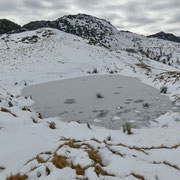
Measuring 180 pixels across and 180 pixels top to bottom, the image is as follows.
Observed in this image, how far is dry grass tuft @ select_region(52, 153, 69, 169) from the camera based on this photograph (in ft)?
9.44

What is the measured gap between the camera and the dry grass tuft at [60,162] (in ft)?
9.44

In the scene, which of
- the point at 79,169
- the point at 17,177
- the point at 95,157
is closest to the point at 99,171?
the point at 79,169

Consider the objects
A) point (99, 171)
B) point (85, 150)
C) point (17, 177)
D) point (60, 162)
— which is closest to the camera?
point (17, 177)

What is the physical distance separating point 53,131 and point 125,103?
451cm

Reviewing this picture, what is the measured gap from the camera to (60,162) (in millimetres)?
2963

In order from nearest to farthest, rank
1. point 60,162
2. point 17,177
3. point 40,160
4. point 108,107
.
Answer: point 17,177 < point 60,162 < point 40,160 < point 108,107

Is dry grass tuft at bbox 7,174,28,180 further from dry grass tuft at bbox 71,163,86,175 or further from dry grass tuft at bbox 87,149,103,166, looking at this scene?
dry grass tuft at bbox 87,149,103,166

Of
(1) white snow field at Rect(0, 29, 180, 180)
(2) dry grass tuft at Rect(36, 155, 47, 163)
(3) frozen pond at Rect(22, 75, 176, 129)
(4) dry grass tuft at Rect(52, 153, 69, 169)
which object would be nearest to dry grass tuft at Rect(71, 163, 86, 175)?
(1) white snow field at Rect(0, 29, 180, 180)

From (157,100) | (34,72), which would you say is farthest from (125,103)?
(34,72)

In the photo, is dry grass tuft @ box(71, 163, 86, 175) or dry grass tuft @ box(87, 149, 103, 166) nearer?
dry grass tuft @ box(71, 163, 86, 175)

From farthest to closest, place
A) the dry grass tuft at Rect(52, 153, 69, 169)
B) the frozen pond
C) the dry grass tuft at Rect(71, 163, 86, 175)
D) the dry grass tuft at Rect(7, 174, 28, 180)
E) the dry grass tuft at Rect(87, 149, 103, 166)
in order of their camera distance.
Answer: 1. the frozen pond
2. the dry grass tuft at Rect(87, 149, 103, 166)
3. the dry grass tuft at Rect(52, 153, 69, 169)
4. the dry grass tuft at Rect(71, 163, 86, 175)
5. the dry grass tuft at Rect(7, 174, 28, 180)

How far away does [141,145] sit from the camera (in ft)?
14.4

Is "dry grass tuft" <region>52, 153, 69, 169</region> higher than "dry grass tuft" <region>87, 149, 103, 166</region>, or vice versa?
"dry grass tuft" <region>52, 153, 69, 169</region>

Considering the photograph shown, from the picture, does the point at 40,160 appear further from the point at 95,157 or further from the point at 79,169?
the point at 95,157
